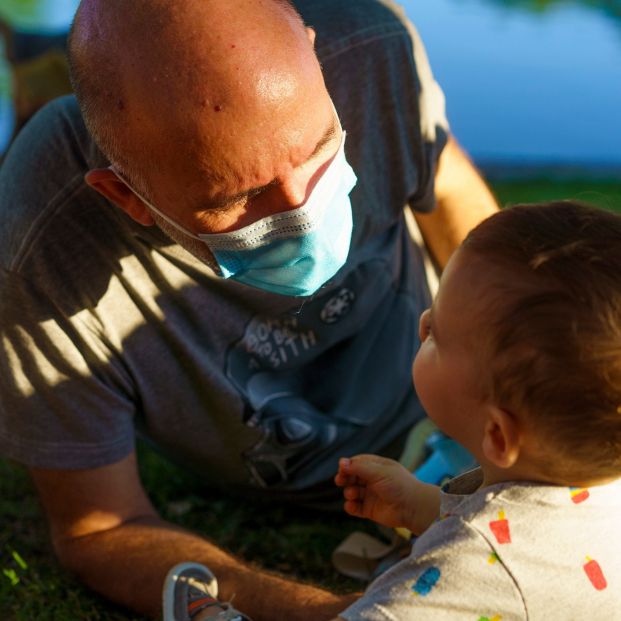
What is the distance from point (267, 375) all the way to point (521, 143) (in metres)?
4.57

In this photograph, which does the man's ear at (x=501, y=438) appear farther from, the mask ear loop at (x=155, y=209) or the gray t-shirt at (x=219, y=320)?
the gray t-shirt at (x=219, y=320)

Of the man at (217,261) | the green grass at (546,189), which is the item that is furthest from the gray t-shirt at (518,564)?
the green grass at (546,189)

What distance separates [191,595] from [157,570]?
180 mm

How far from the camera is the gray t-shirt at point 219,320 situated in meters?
2.22

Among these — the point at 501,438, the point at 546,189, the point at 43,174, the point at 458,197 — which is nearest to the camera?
the point at 501,438

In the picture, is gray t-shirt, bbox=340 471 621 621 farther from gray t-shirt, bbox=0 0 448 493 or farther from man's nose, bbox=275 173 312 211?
gray t-shirt, bbox=0 0 448 493

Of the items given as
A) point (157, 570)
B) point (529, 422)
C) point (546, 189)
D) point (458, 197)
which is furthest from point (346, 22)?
point (546, 189)

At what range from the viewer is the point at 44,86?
488cm

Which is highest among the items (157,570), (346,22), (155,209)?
(346,22)

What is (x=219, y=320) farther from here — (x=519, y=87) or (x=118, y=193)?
(x=519, y=87)

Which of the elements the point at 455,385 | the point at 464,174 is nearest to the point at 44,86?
the point at 464,174

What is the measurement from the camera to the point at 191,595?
7.07ft

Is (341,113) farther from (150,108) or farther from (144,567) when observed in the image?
(144,567)

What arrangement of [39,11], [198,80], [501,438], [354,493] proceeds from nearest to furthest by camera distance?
[501,438] → [198,80] → [354,493] → [39,11]
